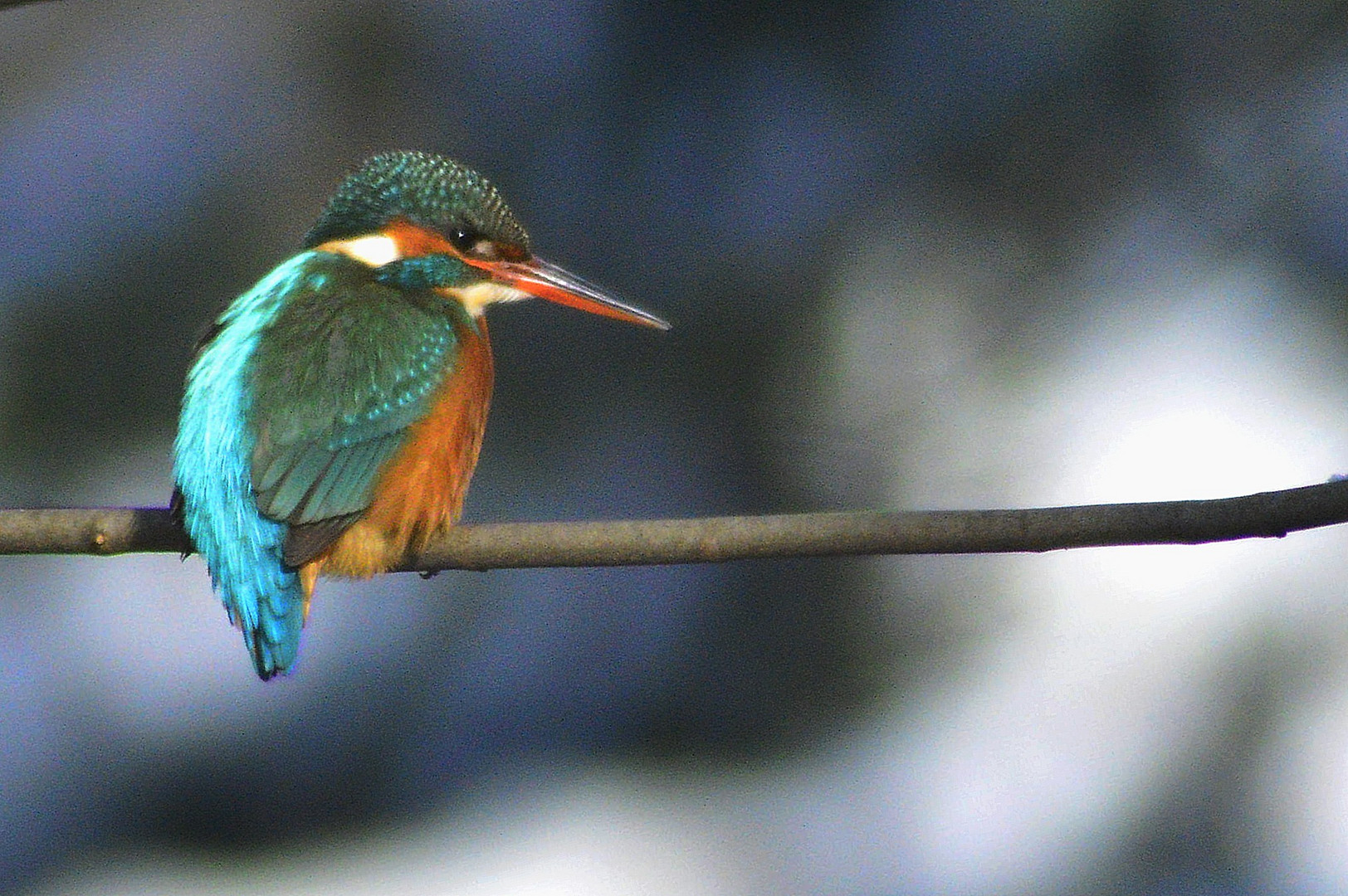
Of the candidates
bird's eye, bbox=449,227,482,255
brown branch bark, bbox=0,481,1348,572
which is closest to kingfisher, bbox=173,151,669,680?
bird's eye, bbox=449,227,482,255

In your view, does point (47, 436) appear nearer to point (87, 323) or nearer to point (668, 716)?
point (87, 323)

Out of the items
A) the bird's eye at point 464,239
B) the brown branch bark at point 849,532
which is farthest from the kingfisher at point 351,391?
the brown branch bark at point 849,532

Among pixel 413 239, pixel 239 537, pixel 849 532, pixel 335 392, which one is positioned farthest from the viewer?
pixel 413 239

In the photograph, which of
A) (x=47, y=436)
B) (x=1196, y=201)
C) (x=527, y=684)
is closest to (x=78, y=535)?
(x=527, y=684)

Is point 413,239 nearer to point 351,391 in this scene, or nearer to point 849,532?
point 351,391

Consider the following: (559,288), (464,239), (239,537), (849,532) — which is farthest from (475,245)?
(849,532)

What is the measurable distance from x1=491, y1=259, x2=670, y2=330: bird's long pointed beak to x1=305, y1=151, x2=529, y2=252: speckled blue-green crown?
0.12ft

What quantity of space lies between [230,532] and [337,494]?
0.44 ft

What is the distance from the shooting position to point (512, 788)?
3.34 meters

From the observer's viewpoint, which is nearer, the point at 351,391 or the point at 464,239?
the point at 351,391

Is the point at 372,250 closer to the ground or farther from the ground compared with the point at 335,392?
farther from the ground

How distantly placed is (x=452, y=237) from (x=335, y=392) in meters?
0.41

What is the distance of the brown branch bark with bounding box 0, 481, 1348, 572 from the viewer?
145cm

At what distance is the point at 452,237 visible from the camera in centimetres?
225
